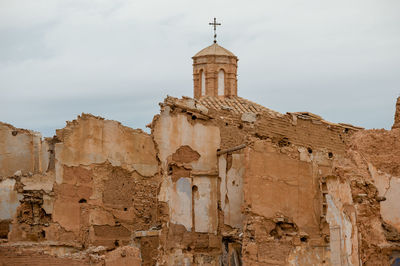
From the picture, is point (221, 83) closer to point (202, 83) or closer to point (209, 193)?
point (202, 83)

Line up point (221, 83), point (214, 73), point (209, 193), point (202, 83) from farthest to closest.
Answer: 1. point (202, 83)
2. point (221, 83)
3. point (214, 73)
4. point (209, 193)

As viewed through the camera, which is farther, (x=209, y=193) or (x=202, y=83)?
(x=202, y=83)

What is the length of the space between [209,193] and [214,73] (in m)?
16.0

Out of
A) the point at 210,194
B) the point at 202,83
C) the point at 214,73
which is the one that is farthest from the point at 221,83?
the point at 210,194

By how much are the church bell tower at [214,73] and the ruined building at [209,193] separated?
505 inches

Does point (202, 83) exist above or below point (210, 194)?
above

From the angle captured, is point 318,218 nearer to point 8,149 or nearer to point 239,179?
point 239,179

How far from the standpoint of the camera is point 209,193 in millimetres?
17062

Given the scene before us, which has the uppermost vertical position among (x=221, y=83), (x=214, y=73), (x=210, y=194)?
(x=214, y=73)

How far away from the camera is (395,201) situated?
1759 centimetres

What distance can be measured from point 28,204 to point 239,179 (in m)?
4.69

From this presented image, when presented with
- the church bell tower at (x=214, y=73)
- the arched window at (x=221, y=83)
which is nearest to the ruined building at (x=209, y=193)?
the church bell tower at (x=214, y=73)

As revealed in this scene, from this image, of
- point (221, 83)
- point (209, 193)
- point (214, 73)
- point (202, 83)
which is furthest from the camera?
point (202, 83)

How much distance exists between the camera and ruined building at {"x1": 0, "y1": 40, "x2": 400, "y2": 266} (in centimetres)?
1511
